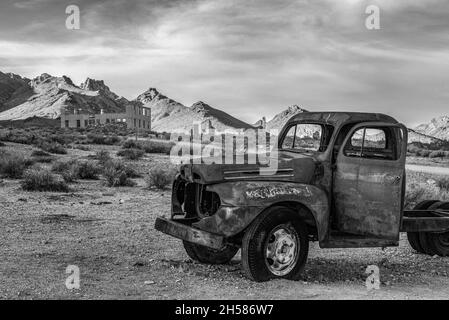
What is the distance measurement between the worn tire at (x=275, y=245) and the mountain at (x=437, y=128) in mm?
136956

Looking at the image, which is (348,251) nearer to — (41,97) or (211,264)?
(211,264)

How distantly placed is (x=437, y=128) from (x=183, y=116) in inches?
2572

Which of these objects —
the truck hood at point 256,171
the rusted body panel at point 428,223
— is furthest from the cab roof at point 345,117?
the rusted body panel at point 428,223

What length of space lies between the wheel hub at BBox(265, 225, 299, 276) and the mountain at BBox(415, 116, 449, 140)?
13698cm

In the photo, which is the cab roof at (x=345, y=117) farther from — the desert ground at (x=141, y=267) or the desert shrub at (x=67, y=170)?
the desert shrub at (x=67, y=170)

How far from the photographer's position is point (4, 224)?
10375 mm

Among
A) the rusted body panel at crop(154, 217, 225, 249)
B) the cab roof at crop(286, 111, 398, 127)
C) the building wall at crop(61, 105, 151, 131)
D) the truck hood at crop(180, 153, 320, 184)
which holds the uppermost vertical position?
the building wall at crop(61, 105, 151, 131)

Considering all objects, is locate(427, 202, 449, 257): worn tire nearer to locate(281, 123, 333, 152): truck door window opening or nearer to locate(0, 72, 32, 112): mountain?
locate(281, 123, 333, 152): truck door window opening

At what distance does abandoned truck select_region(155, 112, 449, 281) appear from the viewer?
6.66 meters

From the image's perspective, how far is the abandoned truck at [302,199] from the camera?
262 inches

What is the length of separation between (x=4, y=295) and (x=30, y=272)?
0.99 meters

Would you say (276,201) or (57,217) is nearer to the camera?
(276,201)

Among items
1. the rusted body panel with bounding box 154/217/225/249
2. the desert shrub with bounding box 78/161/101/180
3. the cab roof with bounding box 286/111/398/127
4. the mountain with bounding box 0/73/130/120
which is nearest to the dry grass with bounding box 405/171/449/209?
the cab roof with bounding box 286/111/398/127

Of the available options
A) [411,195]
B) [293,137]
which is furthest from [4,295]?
[411,195]
